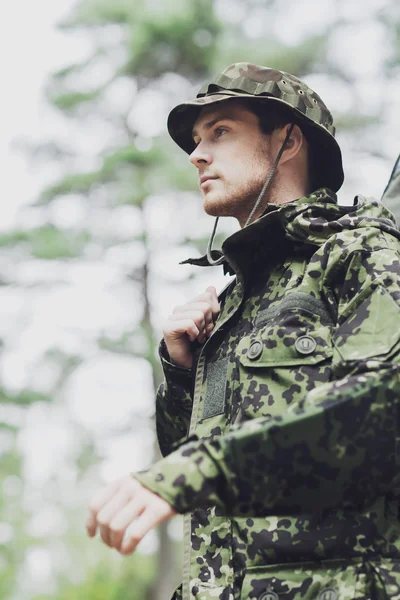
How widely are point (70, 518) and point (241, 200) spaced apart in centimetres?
2222

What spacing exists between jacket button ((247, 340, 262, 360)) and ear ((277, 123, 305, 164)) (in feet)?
3.21

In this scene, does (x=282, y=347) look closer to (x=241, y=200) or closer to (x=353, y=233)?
(x=353, y=233)

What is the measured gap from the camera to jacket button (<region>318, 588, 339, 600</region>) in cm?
204

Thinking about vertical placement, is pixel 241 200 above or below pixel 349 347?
above

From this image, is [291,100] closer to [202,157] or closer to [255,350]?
[202,157]

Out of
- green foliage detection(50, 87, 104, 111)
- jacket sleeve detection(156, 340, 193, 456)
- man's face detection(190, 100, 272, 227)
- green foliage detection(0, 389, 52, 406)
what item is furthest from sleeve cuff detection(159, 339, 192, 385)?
green foliage detection(50, 87, 104, 111)

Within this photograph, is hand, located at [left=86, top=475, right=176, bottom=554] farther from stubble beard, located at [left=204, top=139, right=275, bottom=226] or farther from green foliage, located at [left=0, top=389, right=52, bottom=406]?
green foliage, located at [left=0, top=389, right=52, bottom=406]

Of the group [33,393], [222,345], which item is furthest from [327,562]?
[33,393]

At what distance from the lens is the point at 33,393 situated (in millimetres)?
14766

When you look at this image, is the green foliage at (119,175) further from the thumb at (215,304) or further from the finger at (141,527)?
the finger at (141,527)

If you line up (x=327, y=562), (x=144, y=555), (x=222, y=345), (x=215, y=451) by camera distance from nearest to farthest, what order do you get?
(x=215, y=451), (x=327, y=562), (x=222, y=345), (x=144, y=555)

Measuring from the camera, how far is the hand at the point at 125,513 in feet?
5.22

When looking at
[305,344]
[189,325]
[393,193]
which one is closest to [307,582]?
[305,344]

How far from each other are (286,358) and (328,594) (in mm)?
633
